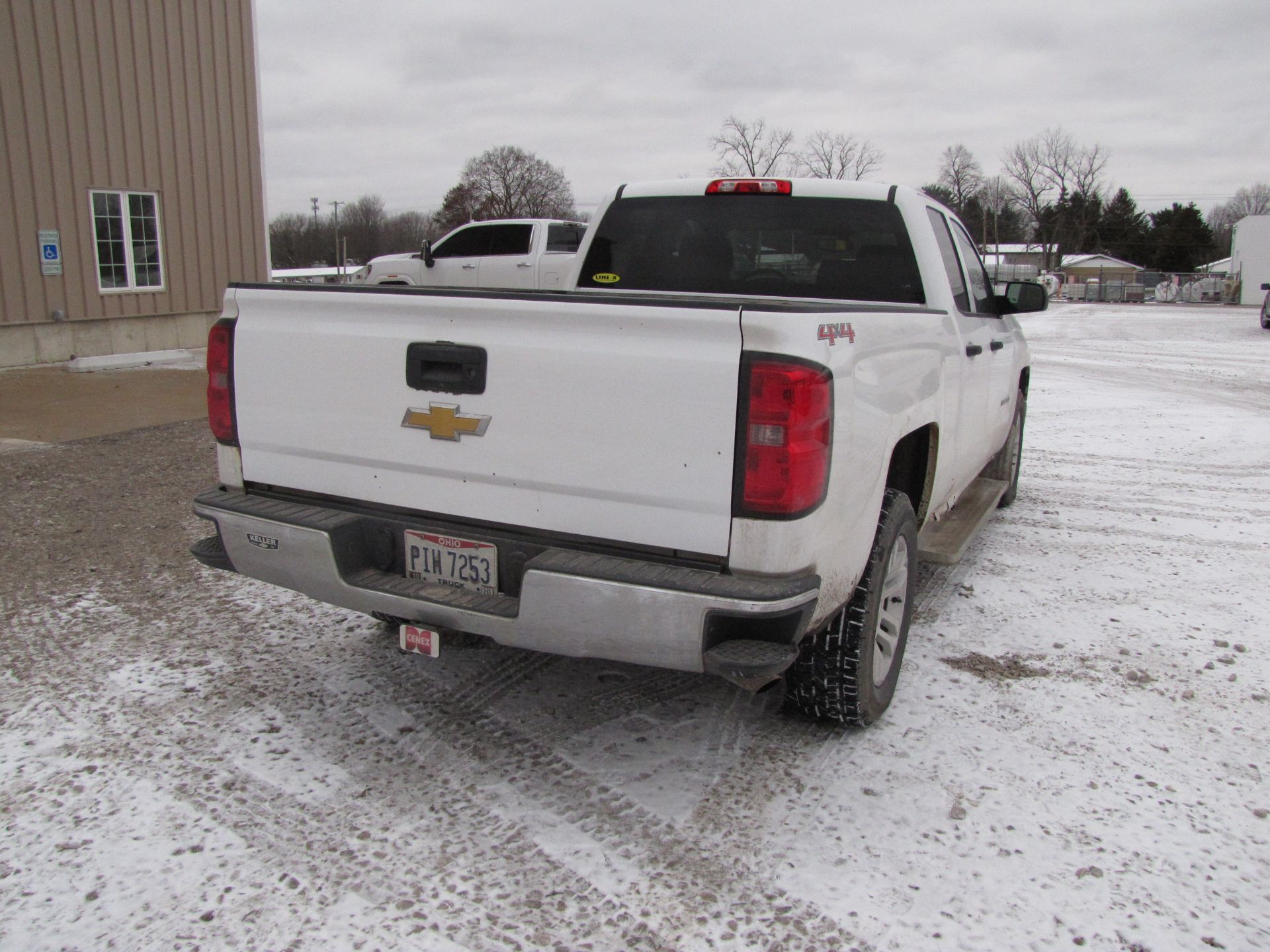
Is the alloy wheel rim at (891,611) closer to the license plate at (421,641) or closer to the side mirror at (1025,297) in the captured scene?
the license plate at (421,641)

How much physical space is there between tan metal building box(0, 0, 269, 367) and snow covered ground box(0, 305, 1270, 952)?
9.72m

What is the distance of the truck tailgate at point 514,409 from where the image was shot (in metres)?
2.57

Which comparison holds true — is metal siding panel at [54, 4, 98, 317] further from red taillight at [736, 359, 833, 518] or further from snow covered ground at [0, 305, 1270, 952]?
red taillight at [736, 359, 833, 518]

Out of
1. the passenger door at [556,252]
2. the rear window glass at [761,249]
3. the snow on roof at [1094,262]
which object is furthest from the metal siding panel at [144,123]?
the snow on roof at [1094,262]

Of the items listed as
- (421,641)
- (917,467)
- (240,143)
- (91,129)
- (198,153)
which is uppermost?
(240,143)

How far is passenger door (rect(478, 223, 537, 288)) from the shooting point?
16.2 meters

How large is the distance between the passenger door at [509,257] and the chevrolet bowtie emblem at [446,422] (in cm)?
1343

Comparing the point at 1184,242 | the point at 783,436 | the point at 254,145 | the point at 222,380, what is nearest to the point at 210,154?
the point at 254,145

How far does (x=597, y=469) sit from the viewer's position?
2.70 m

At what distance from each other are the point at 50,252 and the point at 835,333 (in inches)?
534

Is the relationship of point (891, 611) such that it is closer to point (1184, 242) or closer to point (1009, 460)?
point (1009, 460)

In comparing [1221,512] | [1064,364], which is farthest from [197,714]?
[1064,364]

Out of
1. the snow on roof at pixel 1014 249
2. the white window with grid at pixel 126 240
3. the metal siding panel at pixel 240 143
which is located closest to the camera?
the white window with grid at pixel 126 240

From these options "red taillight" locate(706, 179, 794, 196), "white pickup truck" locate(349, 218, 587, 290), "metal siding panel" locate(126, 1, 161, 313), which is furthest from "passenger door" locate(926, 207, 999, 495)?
"metal siding panel" locate(126, 1, 161, 313)
